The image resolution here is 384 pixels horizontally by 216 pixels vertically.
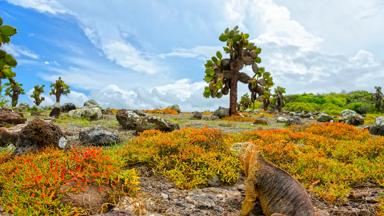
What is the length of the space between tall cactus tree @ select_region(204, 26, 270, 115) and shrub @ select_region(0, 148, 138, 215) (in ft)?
92.5

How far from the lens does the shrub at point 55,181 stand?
21.7 ft

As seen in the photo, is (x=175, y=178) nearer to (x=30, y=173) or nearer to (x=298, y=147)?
(x=30, y=173)

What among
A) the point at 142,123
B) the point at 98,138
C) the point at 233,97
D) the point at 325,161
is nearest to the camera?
the point at 325,161

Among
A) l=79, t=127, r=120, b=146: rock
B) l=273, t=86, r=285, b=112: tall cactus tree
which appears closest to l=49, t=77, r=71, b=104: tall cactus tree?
l=273, t=86, r=285, b=112: tall cactus tree

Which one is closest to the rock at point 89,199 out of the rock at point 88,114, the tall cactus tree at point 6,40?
the tall cactus tree at point 6,40

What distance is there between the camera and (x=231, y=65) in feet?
120

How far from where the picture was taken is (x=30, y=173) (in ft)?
24.8

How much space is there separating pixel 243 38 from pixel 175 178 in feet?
94.4

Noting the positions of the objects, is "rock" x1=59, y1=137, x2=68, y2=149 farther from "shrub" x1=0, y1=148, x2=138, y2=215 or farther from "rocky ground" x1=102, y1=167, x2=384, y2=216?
"rocky ground" x1=102, y1=167, x2=384, y2=216

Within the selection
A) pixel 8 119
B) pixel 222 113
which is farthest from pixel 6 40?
pixel 222 113

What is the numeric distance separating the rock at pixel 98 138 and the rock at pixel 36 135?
2.15m

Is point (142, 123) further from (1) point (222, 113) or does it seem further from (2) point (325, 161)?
(1) point (222, 113)

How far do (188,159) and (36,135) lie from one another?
493 cm

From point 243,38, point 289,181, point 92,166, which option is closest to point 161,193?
point 92,166
